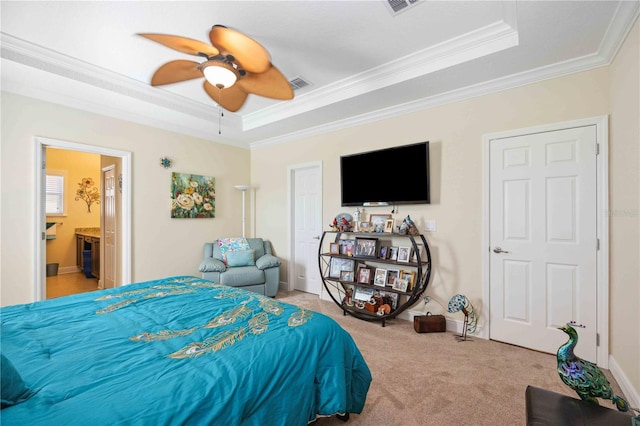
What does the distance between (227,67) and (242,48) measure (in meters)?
0.23

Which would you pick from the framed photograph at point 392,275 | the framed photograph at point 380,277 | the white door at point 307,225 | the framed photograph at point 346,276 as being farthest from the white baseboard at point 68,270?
the framed photograph at point 392,275

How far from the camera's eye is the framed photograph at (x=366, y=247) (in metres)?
3.51

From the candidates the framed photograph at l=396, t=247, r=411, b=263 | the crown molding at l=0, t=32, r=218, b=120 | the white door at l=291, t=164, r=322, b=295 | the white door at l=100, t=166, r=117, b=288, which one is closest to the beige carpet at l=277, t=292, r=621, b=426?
the framed photograph at l=396, t=247, r=411, b=263

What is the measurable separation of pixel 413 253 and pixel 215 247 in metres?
3.07

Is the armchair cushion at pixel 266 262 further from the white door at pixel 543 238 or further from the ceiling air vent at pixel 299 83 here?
the white door at pixel 543 238

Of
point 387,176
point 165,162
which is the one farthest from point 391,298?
point 165,162

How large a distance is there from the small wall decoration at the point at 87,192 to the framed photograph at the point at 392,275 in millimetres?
6975

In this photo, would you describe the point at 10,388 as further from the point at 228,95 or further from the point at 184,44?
the point at 228,95

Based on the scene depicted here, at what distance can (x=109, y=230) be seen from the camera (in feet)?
15.2

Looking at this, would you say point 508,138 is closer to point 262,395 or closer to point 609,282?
point 609,282

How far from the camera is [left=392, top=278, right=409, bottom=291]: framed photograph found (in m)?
3.24

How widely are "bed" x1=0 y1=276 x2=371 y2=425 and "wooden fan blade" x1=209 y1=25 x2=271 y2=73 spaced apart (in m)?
1.72

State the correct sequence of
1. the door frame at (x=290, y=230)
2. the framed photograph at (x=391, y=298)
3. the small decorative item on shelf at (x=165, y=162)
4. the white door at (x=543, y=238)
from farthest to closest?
the door frame at (x=290, y=230)
the small decorative item on shelf at (x=165, y=162)
the framed photograph at (x=391, y=298)
the white door at (x=543, y=238)

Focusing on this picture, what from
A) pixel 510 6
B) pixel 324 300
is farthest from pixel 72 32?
pixel 324 300
